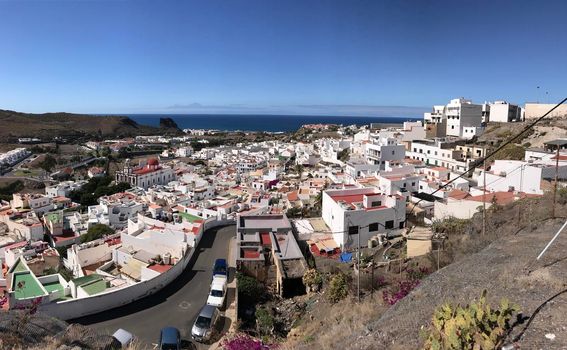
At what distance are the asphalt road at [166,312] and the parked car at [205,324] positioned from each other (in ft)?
0.68

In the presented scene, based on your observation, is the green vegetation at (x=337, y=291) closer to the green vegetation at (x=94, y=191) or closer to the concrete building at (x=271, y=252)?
the concrete building at (x=271, y=252)

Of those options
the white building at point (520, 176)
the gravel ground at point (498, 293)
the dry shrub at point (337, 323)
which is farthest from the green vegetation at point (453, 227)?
the white building at point (520, 176)

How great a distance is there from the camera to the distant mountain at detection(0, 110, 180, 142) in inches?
4043

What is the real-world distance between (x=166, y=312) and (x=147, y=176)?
39.9 metres

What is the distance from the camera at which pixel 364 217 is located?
1677 centimetres

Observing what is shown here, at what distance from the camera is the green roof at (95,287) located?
13.2 metres

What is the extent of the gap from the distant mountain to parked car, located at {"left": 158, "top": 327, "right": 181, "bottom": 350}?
10371 cm

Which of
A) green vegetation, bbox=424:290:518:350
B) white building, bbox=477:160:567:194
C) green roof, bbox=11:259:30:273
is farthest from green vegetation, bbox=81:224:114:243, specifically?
green vegetation, bbox=424:290:518:350

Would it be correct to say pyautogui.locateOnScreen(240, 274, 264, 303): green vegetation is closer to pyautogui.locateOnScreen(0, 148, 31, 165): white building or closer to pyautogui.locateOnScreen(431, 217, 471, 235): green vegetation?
pyautogui.locateOnScreen(431, 217, 471, 235): green vegetation

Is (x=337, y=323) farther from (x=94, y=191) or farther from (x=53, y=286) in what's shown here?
(x=94, y=191)

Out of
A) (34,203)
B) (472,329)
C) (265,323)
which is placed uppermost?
(472,329)

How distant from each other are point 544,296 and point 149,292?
454 inches

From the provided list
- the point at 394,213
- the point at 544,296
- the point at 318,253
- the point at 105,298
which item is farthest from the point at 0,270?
the point at 544,296

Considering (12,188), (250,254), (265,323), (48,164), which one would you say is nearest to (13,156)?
(48,164)
